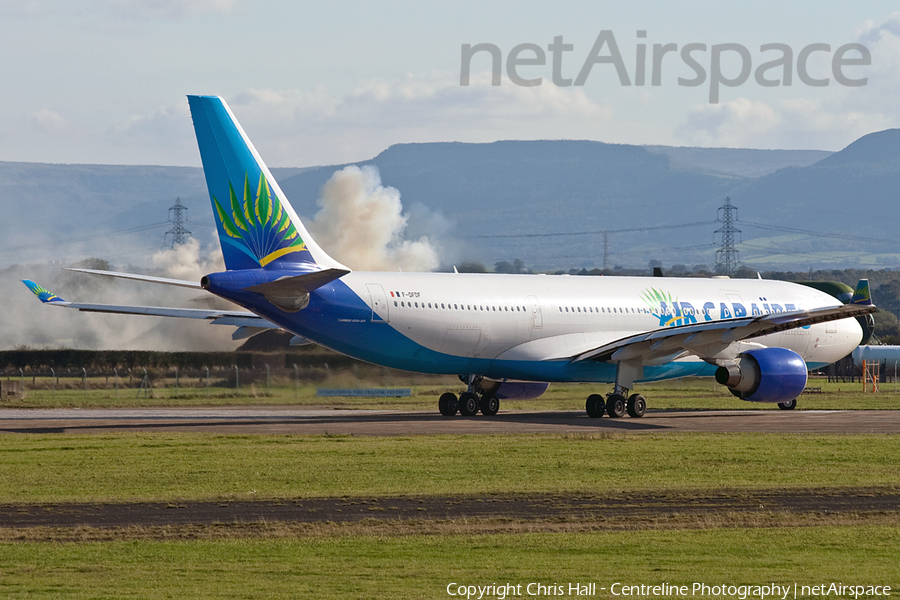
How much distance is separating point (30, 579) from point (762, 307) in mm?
38103

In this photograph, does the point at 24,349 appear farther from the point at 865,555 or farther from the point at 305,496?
the point at 865,555

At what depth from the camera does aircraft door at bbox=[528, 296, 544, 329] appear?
40000 mm

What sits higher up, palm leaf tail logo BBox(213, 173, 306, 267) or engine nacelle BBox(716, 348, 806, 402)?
palm leaf tail logo BBox(213, 173, 306, 267)

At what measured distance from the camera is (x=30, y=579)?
12852 mm

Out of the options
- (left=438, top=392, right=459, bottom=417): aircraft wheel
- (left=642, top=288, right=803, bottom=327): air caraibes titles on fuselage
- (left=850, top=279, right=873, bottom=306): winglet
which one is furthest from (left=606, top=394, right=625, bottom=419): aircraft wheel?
(left=850, top=279, right=873, bottom=306): winglet

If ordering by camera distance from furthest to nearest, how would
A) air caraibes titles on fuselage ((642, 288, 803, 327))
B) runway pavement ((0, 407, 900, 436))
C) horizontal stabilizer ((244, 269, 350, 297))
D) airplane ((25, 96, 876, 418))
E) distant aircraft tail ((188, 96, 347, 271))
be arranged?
air caraibes titles on fuselage ((642, 288, 803, 327)) < runway pavement ((0, 407, 900, 436)) < airplane ((25, 96, 876, 418)) < distant aircraft tail ((188, 96, 347, 271)) < horizontal stabilizer ((244, 269, 350, 297))

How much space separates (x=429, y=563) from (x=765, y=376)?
1038 inches

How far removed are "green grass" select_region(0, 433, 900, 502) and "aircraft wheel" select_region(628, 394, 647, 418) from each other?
7573mm

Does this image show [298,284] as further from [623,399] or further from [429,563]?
[429,563]

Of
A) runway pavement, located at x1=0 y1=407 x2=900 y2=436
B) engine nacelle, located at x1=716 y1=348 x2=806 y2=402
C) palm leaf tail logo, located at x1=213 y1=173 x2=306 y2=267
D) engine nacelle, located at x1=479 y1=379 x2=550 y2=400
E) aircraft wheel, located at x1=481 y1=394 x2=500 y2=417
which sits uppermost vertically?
palm leaf tail logo, located at x1=213 y1=173 x2=306 y2=267

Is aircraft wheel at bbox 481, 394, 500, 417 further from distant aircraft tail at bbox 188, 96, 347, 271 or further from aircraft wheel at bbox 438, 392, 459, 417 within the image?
distant aircraft tail at bbox 188, 96, 347, 271

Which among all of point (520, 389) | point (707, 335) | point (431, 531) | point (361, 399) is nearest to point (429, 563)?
point (431, 531)

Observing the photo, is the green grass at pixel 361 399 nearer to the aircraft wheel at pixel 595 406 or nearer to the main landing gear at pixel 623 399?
the aircraft wheel at pixel 595 406

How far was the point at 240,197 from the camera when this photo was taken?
33.5 meters
